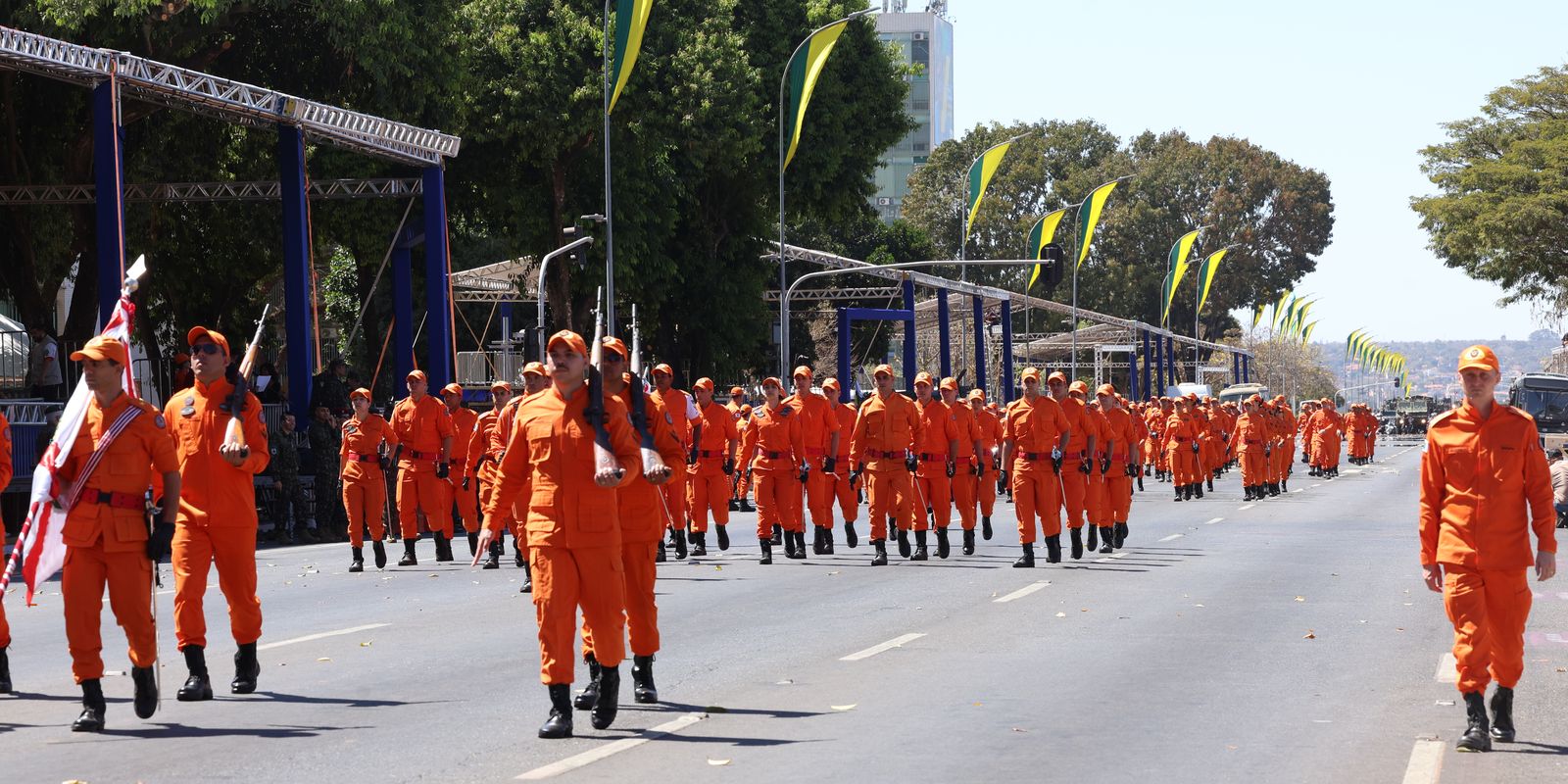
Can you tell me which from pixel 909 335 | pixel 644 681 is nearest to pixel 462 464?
pixel 644 681

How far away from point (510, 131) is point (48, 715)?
108 ft

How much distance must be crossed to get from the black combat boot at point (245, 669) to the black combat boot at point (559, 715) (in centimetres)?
234

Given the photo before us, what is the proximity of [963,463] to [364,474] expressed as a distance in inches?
250

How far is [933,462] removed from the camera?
67.6 ft

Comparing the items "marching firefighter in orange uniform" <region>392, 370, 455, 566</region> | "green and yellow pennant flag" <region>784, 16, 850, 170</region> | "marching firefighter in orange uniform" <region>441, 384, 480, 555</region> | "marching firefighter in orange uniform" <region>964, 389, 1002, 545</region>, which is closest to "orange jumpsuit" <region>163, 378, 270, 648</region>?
"marching firefighter in orange uniform" <region>392, 370, 455, 566</region>

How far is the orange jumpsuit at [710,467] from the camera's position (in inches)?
832

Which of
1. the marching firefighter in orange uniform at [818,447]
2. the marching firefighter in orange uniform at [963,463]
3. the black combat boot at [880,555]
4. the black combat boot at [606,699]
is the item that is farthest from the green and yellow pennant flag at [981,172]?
the black combat boot at [606,699]

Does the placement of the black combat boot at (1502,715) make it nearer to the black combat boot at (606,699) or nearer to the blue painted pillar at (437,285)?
the black combat boot at (606,699)

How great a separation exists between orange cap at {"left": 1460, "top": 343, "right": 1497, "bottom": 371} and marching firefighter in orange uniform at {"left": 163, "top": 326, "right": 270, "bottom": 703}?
590 cm

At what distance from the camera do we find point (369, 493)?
771 inches

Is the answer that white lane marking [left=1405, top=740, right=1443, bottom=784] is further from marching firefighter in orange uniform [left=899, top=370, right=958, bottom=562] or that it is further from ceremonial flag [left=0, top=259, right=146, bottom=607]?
marching firefighter in orange uniform [left=899, top=370, right=958, bottom=562]

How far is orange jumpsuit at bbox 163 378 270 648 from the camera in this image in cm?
1008

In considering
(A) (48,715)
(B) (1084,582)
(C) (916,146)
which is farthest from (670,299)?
(C) (916,146)

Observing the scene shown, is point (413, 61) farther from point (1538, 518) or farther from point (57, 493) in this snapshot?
point (1538, 518)
